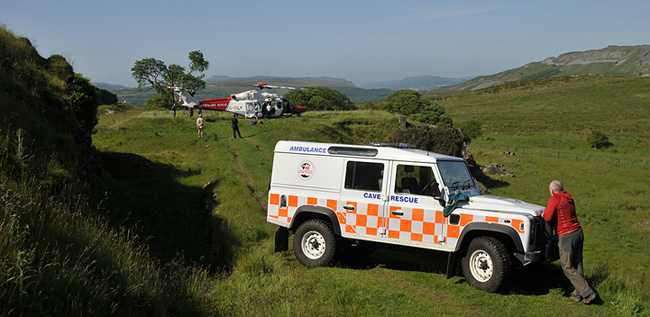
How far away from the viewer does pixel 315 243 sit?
9867 millimetres

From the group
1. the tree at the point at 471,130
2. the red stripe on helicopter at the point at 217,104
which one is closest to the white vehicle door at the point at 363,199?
the red stripe on helicopter at the point at 217,104

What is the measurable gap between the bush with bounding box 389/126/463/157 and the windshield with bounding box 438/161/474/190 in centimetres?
3123

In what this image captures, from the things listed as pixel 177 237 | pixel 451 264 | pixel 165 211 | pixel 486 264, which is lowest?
pixel 177 237

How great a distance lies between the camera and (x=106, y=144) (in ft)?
87.0

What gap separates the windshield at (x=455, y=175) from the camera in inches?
351

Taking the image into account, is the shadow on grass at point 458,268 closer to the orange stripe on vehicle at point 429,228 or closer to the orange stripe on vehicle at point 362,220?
the orange stripe on vehicle at point 429,228

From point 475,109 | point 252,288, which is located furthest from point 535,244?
point 475,109

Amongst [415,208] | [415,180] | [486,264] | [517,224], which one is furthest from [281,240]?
[517,224]

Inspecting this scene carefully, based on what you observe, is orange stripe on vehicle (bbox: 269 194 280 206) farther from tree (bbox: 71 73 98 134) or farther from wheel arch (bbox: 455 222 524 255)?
tree (bbox: 71 73 98 134)

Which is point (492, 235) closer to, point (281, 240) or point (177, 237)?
point (281, 240)

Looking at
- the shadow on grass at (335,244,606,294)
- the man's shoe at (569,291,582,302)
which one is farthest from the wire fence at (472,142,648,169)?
the man's shoe at (569,291,582,302)

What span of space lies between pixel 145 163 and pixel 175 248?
873 cm

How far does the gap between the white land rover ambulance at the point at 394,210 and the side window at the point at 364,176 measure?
22 mm

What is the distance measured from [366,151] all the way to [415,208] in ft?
5.50
